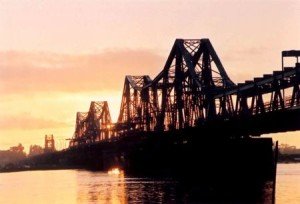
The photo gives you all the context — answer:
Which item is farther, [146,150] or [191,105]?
[146,150]

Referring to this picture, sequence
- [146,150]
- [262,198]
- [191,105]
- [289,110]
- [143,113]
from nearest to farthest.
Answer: [289,110] < [262,198] < [191,105] < [146,150] < [143,113]

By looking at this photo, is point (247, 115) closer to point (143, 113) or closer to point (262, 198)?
point (262, 198)

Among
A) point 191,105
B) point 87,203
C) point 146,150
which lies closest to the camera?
point 87,203

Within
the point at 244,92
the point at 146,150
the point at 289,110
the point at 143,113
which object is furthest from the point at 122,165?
the point at 289,110

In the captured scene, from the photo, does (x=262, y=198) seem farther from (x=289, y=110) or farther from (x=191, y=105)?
(x=191, y=105)

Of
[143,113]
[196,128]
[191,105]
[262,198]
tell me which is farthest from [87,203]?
[143,113]

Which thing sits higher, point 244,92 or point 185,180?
point 244,92
